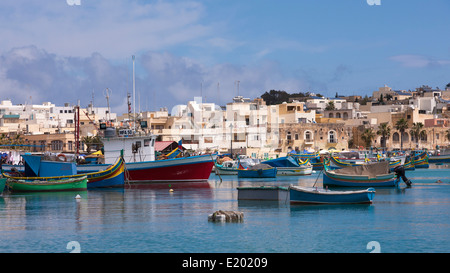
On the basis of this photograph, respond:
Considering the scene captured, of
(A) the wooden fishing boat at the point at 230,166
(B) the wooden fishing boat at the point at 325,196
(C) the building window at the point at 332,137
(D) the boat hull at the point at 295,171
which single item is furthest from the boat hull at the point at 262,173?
(C) the building window at the point at 332,137

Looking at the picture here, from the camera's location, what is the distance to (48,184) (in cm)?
4066

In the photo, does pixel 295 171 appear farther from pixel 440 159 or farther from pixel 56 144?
pixel 440 159

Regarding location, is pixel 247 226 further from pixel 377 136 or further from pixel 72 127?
pixel 377 136

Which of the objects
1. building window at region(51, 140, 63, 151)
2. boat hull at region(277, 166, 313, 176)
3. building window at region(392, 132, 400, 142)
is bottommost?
boat hull at region(277, 166, 313, 176)

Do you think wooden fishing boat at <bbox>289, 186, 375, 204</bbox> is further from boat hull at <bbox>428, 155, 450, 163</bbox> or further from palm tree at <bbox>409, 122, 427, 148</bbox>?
palm tree at <bbox>409, 122, 427, 148</bbox>

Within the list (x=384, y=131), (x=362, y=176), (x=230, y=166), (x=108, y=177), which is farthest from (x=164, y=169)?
(x=384, y=131)

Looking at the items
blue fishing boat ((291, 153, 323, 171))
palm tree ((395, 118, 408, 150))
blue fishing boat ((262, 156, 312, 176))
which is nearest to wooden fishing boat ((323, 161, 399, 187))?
blue fishing boat ((262, 156, 312, 176))

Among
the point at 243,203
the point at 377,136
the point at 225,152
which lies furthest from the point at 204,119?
the point at 243,203

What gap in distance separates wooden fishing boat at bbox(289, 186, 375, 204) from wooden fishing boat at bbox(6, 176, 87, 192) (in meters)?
16.0

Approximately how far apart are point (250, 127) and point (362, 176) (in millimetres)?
51182

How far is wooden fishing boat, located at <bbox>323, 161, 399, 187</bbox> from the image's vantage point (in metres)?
39.3

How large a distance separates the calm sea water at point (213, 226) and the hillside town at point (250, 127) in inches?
1757

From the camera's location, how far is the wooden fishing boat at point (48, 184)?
4066 cm
